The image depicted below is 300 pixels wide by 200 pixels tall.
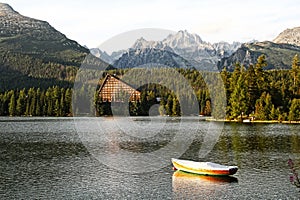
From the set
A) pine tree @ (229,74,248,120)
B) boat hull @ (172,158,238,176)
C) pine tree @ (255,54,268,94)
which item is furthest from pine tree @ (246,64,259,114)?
boat hull @ (172,158,238,176)

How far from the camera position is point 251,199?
33406 millimetres

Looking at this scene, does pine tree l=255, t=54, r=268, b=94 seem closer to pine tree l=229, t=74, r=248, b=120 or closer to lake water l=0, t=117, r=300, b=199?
pine tree l=229, t=74, r=248, b=120

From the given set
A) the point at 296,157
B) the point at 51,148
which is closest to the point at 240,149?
the point at 296,157

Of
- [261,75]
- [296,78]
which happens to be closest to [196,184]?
[261,75]

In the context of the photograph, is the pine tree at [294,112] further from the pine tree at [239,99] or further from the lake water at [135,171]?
the lake water at [135,171]

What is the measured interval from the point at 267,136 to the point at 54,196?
56394mm

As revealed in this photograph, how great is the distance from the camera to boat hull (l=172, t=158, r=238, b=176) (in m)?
41.8

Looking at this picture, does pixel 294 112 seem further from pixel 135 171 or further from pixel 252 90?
pixel 135 171

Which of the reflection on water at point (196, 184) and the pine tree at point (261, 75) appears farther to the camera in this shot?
the pine tree at point (261, 75)

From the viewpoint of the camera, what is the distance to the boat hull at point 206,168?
41.8 meters

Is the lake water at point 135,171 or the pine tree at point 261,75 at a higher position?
the pine tree at point 261,75

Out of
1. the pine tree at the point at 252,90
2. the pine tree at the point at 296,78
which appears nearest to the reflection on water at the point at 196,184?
the pine tree at the point at 252,90

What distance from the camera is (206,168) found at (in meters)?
42.8

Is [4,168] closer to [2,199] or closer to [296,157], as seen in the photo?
[2,199]
